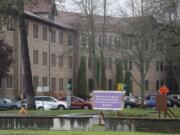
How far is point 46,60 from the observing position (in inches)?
3184

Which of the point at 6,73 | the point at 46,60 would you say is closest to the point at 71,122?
the point at 6,73

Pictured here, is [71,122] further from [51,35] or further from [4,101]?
[51,35]

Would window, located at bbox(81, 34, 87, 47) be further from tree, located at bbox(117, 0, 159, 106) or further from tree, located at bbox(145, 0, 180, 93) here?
tree, located at bbox(145, 0, 180, 93)

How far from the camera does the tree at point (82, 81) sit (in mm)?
87188

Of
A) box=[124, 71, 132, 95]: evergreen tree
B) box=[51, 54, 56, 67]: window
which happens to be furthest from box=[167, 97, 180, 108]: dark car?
box=[124, 71, 132, 95]: evergreen tree

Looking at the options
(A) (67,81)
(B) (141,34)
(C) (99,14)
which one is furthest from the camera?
(A) (67,81)

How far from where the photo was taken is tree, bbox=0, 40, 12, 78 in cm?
6334

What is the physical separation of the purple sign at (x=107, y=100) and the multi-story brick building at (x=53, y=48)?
35.5 meters

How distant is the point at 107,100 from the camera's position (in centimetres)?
2945

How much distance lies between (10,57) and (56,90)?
18.0 metres

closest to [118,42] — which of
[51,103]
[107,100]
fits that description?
[51,103]

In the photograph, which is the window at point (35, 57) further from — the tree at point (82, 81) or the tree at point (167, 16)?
the tree at point (167, 16)

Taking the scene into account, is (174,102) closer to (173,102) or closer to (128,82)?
(173,102)

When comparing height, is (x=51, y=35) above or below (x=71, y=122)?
above
